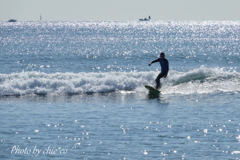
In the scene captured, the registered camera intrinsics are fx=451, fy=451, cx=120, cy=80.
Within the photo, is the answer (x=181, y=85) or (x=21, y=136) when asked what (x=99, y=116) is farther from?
(x=181, y=85)

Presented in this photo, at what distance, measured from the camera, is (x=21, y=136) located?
47.2ft

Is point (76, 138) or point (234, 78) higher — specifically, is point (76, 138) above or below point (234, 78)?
below

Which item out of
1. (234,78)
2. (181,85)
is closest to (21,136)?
(181,85)

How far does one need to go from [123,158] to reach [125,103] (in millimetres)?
8275

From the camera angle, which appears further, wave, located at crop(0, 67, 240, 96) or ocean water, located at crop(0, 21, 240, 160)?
wave, located at crop(0, 67, 240, 96)

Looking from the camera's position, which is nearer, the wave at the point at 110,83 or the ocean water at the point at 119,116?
the ocean water at the point at 119,116

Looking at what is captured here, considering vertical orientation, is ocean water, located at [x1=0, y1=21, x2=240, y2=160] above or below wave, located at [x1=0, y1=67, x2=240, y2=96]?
below

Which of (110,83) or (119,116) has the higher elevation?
(110,83)

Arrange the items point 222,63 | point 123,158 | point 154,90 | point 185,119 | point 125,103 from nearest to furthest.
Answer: point 123,158, point 185,119, point 125,103, point 154,90, point 222,63

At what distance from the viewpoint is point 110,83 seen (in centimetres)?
2562

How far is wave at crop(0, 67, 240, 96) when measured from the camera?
24.5 metres

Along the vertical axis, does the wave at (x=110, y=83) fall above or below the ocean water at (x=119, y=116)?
above

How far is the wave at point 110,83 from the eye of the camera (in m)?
24.5

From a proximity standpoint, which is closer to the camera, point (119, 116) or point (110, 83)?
point (119, 116)
